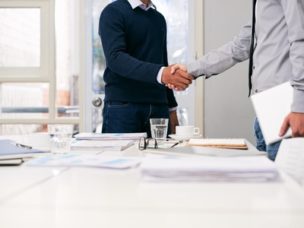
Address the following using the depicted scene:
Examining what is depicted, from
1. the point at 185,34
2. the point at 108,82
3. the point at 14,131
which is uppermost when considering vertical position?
the point at 185,34

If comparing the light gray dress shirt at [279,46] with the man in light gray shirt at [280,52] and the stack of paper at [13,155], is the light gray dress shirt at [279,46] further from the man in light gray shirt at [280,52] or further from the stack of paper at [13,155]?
the stack of paper at [13,155]

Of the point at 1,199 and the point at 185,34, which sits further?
the point at 185,34

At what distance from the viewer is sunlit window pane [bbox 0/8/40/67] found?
353cm

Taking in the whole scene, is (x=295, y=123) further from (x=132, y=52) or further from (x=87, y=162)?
(x=132, y=52)

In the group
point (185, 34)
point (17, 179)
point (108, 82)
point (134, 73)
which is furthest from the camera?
point (185, 34)

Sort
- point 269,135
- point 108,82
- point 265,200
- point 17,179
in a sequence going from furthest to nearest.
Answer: point 108,82 → point 269,135 → point 17,179 → point 265,200

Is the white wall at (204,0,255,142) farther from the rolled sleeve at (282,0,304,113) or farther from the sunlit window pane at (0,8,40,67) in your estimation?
the rolled sleeve at (282,0,304,113)

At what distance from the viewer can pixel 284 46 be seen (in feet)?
5.18

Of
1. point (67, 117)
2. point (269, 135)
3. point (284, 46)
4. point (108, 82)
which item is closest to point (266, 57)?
point (284, 46)

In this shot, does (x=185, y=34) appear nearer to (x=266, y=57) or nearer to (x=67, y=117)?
Result: (x=67, y=117)

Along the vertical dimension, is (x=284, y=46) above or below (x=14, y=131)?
above

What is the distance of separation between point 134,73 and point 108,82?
0.21m

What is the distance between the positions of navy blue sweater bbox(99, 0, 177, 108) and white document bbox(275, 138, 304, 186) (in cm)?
129

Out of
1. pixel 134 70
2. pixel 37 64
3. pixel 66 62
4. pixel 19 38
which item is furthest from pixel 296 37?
pixel 19 38
